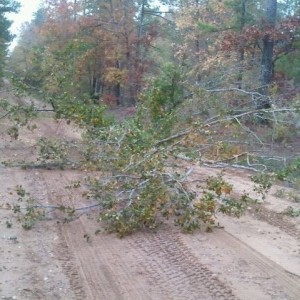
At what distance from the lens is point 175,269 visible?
7070 millimetres

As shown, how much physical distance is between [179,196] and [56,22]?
87.7ft

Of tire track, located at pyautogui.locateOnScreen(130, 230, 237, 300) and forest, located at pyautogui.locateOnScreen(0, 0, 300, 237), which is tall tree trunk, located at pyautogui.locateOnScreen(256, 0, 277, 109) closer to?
forest, located at pyautogui.locateOnScreen(0, 0, 300, 237)

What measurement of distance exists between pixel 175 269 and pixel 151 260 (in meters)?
0.42

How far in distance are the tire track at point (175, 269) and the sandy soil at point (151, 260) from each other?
1 centimetres

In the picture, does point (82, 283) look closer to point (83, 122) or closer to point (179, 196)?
point (179, 196)

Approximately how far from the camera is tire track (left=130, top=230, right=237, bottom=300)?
637 centimetres

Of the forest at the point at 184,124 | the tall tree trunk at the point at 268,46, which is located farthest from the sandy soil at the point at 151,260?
the tall tree trunk at the point at 268,46

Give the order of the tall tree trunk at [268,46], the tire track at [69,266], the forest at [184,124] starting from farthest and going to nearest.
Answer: the tall tree trunk at [268,46] < the forest at [184,124] < the tire track at [69,266]

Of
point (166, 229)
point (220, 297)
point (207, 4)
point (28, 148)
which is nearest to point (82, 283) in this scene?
point (220, 297)

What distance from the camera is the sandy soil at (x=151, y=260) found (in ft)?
21.0

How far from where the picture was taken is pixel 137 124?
11555 millimetres

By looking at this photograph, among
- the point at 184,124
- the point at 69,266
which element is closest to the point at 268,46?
the point at 184,124

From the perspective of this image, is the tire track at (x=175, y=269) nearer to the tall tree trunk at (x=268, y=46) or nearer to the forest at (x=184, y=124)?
the forest at (x=184, y=124)

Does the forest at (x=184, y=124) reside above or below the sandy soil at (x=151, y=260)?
above
